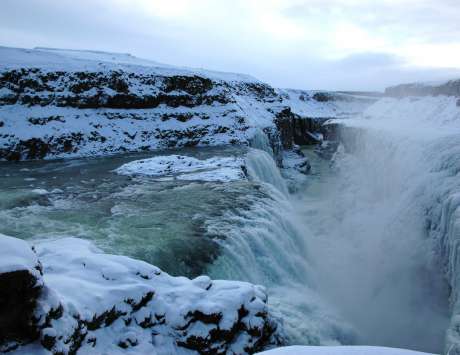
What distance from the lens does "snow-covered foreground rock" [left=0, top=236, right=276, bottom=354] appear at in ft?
12.1

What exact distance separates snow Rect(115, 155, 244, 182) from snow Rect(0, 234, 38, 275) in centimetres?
1116

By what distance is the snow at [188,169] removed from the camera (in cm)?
1554

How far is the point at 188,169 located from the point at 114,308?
1261 cm

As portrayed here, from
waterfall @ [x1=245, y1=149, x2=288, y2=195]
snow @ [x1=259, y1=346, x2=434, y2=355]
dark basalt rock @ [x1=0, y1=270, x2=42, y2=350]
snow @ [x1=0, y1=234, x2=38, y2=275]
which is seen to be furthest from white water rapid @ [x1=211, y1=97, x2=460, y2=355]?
snow @ [x1=0, y1=234, x2=38, y2=275]

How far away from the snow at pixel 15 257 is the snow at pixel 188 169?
1116cm

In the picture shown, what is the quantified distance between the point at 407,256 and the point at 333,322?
14.9 ft

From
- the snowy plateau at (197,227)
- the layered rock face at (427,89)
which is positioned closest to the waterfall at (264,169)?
the snowy plateau at (197,227)

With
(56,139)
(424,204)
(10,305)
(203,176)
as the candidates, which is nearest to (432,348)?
(424,204)

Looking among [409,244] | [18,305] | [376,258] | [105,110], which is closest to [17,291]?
[18,305]

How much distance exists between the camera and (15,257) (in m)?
3.60

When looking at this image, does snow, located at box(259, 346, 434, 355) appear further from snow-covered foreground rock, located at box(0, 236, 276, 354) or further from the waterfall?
the waterfall

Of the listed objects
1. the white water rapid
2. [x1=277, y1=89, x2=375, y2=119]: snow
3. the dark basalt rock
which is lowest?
the white water rapid

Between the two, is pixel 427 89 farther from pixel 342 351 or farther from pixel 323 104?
pixel 323 104

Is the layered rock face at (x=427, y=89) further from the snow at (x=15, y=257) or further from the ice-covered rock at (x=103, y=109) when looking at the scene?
the snow at (x=15, y=257)
